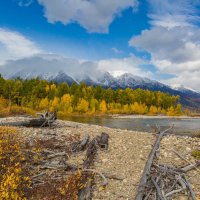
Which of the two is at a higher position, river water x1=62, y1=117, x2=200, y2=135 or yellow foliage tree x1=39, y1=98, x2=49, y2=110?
yellow foliage tree x1=39, y1=98, x2=49, y2=110

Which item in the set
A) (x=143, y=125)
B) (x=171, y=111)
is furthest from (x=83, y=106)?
(x=143, y=125)

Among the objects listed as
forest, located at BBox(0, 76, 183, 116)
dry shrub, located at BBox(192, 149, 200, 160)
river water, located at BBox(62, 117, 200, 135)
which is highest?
forest, located at BBox(0, 76, 183, 116)

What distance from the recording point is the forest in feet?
394

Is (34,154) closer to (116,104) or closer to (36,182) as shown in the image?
(36,182)

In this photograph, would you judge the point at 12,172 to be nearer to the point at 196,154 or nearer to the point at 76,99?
the point at 196,154

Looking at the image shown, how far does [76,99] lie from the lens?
138500mm

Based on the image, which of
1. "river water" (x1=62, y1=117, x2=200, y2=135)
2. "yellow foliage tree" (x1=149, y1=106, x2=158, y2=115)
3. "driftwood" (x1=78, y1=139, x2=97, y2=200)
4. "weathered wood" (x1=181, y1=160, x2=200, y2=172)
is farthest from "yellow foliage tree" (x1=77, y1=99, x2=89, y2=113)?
"weathered wood" (x1=181, y1=160, x2=200, y2=172)

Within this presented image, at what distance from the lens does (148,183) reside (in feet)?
41.5

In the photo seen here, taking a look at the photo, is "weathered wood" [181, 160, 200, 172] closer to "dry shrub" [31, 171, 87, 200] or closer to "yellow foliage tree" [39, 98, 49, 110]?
A: "dry shrub" [31, 171, 87, 200]

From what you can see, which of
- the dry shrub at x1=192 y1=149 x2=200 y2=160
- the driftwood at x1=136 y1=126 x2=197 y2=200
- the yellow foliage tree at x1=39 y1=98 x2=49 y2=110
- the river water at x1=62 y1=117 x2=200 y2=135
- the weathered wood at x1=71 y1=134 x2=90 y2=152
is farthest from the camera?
the yellow foliage tree at x1=39 y1=98 x2=49 y2=110

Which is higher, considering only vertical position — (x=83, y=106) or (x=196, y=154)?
(x=83, y=106)

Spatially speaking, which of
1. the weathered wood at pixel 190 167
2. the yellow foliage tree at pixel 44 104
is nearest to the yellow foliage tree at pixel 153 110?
→ the yellow foliage tree at pixel 44 104

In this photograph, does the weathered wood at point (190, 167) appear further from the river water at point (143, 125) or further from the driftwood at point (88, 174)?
the river water at point (143, 125)

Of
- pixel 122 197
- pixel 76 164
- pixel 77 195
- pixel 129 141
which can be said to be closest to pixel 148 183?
pixel 122 197
